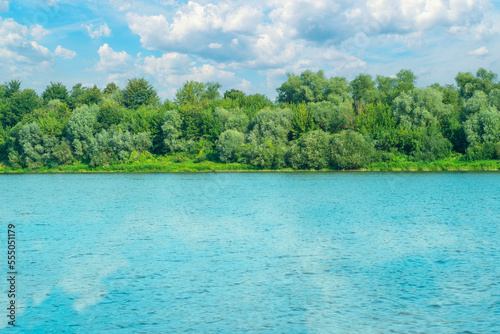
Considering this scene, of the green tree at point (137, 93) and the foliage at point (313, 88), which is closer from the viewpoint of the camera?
the foliage at point (313, 88)

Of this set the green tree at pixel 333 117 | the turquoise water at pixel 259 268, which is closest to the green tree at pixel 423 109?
the green tree at pixel 333 117

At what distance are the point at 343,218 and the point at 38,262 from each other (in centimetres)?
1988

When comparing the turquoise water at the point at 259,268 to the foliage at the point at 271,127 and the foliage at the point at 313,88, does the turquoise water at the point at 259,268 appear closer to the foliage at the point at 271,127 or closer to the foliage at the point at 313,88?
the foliage at the point at 271,127

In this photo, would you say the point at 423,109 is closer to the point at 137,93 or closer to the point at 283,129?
the point at 283,129

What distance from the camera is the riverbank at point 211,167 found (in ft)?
258

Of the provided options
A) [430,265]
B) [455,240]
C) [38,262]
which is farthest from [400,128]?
[38,262]

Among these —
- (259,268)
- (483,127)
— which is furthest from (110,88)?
(259,268)

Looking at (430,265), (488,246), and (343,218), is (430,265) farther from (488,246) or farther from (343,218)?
(343,218)

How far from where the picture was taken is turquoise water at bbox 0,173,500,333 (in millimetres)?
14289

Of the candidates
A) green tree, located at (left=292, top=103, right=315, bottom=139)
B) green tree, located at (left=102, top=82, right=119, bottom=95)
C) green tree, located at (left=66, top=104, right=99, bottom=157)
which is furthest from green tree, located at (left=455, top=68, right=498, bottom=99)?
green tree, located at (left=102, top=82, right=119, bottom=95)

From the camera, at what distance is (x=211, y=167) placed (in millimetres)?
92812

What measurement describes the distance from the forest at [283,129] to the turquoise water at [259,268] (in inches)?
1756

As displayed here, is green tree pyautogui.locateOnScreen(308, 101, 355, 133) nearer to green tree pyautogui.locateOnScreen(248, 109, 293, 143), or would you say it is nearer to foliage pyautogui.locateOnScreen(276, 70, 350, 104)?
green tree pyautogui.locateOnScreen(248, 109, 293, 143)

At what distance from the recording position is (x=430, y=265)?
2016cm
